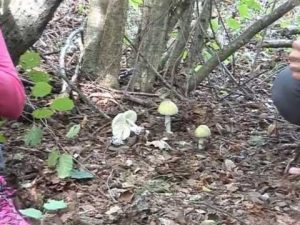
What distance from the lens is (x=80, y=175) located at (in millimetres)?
2240

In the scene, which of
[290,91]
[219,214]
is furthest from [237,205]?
[290,91]

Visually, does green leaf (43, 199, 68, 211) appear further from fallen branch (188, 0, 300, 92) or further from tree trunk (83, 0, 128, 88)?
fallen branch (188, 0, 300, 92)

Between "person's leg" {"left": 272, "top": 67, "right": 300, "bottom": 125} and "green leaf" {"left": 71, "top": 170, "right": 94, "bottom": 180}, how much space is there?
2.89 ft

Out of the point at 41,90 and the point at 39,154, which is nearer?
the point at 41,90

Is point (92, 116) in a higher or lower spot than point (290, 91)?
lower

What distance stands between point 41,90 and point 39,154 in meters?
0.33

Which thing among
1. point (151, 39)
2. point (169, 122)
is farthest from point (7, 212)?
point (151, 39)

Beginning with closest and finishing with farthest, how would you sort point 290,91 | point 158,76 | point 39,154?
point 290,91 < point 39,154 < point 158,76

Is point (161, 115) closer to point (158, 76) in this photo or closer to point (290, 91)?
point (158, 76)

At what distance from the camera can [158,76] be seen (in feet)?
9.76

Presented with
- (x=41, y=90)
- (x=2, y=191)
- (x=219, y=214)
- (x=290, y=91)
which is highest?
(x=290, y=91)

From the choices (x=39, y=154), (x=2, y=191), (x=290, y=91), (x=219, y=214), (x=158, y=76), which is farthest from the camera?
(x=158, y=76)

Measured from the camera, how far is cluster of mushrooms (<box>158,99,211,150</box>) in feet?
8.23

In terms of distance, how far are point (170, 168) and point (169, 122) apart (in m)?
0.36
